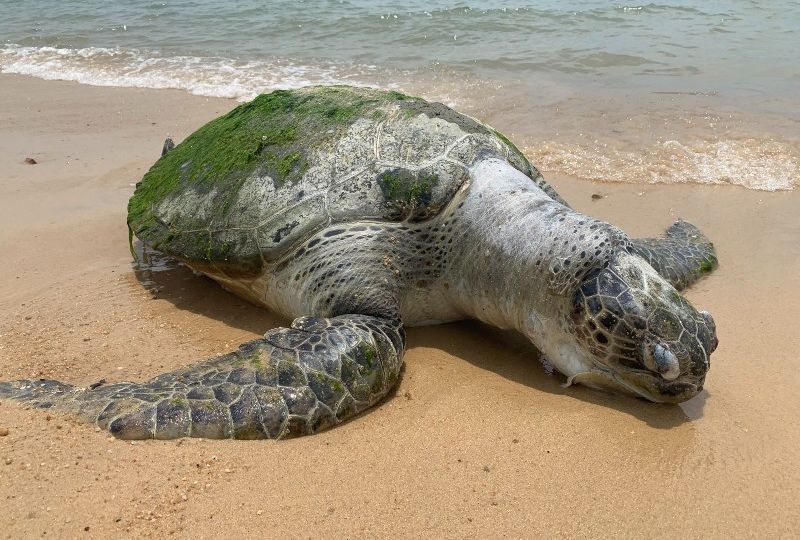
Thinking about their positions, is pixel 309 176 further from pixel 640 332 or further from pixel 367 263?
pixel 640 332

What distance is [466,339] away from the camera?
3732 millimetres

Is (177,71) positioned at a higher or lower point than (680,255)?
higher

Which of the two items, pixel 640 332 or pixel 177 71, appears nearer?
pixel 640 332

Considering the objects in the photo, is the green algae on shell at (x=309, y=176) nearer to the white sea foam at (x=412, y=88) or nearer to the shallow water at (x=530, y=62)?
the white sea foam at (x=412, y=88)

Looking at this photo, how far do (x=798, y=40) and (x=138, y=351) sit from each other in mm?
10487

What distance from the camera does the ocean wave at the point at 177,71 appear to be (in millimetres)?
9562

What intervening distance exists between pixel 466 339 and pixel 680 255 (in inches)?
59.5

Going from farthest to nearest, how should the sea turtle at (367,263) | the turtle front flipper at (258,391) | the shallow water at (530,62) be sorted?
1. the shallow water at (530,62)
2. the sea turtle at (367,263)
3. the turtle front flipper at (258,391)

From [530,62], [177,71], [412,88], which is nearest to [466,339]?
[412,88]

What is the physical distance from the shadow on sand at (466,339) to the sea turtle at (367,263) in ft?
0.27

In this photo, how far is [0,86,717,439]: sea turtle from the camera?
2.84 metres

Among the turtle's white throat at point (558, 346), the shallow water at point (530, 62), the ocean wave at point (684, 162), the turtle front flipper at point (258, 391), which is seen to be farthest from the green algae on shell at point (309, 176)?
the shallow water at point (530, 62)

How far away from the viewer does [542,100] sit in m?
8.44

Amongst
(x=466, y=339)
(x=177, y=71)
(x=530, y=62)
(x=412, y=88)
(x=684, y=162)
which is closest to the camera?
(x=466, y=339)
